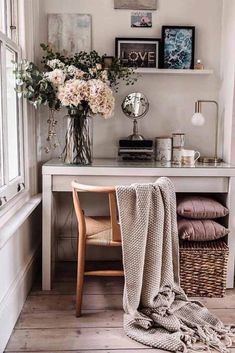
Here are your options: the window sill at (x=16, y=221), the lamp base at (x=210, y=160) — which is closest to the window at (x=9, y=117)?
the window sill at (x=16, y=221)

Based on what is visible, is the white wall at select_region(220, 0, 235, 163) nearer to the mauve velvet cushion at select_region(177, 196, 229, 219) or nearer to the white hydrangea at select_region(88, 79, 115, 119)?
the mauve velvet cushion at select_region(177, 196, 229, 219)

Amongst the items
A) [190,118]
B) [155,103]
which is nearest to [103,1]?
[155,103]

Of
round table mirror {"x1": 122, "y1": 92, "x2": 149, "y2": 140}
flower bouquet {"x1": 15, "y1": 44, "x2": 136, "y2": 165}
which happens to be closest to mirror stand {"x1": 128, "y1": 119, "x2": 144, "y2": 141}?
round table mirror {"x1": 122, "y1": 92, "x2": 149, "y2": 140}

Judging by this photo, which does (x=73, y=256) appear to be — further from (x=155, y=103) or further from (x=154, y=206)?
(x=155, y=103)

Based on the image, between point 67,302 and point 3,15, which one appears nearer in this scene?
point 3,15

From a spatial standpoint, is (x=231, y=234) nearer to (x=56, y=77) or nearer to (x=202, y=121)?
(x=202, y=121)

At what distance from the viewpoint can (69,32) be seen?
2.59 metres

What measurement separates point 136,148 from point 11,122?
2.87 feet

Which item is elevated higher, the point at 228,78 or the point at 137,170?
the point at 228,78

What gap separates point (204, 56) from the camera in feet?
8.72

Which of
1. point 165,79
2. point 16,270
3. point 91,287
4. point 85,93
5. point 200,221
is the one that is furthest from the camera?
point 165,79

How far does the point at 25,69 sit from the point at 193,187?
1256 millimetres

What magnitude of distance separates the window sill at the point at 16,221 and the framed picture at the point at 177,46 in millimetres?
1341

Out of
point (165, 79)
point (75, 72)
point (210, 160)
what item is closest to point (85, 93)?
point (75, 72)
